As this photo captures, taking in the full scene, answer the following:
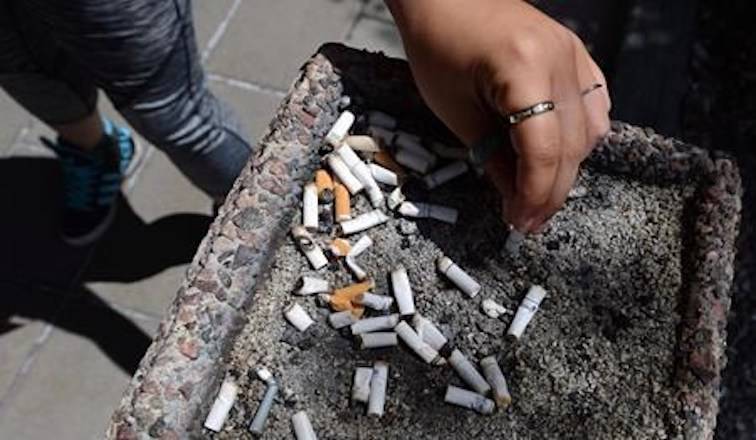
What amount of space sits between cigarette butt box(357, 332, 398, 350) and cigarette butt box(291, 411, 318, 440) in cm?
9

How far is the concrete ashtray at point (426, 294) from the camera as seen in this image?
33.8 inches

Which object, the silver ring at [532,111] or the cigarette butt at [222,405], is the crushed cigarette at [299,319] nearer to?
the cigarette butt at [222,405]

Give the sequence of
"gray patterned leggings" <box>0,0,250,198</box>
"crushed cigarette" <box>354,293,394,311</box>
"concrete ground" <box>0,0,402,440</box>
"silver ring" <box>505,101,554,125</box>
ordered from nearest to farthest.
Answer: "silver ring" <box>505,101,554,125</box> → "crushed cigarette" <box>354,293,394,311</box> → "gray patterned leggings" <box>0,0,250,198</box> → "concrete ground" <box>0,0,402,440</box>

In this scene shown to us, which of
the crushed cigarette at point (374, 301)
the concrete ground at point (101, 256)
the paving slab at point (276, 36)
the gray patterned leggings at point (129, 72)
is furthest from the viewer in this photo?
the paving slab at point (276, 36)

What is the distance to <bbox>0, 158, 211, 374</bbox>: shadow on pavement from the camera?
192cm

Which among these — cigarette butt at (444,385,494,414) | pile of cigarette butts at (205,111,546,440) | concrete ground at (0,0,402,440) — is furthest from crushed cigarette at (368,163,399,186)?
concrete ground at (0,0,402,440)

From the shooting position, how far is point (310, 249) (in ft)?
3.10

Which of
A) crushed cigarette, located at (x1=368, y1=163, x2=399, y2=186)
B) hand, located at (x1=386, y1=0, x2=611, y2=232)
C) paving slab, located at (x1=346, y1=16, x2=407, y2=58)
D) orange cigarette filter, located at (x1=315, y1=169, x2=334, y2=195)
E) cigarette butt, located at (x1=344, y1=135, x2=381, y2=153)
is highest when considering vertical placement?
hand, located at (x1=386, y1=0, x2=611, y2=232)

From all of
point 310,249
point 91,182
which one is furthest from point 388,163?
point 91,182

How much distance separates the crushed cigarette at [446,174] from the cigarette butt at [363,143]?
0.20 ft

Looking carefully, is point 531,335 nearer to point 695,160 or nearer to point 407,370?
point 407,370

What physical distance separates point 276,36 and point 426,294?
147 centimetres

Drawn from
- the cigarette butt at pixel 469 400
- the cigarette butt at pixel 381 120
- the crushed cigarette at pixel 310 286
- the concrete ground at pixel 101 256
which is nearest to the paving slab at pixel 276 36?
the concrete ground at pixel 101 256

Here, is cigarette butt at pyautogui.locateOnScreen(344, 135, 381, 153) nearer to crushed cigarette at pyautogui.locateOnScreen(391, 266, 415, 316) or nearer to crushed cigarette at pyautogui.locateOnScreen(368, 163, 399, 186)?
crushed cigarette at pyautogui.locateOnScreen(368, 163, 399, 186)
